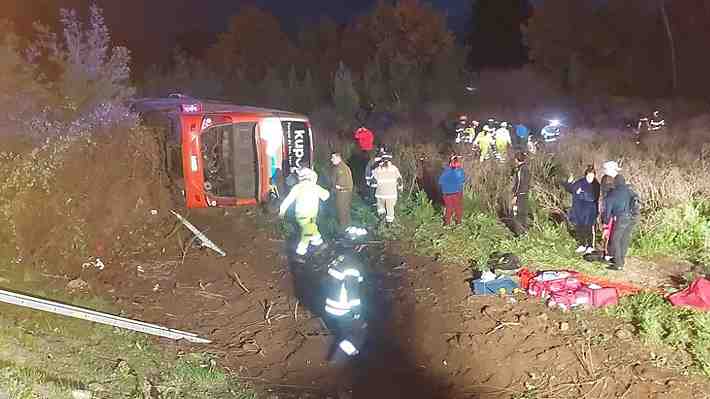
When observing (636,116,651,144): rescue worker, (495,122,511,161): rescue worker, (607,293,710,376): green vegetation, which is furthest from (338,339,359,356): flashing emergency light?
(636,116,651,144): rescue worker

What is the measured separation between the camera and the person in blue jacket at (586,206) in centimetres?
939

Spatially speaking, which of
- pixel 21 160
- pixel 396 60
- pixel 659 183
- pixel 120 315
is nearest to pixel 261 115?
pixel 21 160

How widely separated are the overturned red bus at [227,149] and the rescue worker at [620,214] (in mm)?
5720

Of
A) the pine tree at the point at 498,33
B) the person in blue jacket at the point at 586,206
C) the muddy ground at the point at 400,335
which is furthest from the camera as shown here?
the pine tree at the point at 498,33

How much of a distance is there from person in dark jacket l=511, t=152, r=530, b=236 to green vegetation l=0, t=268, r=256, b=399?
17.6ft

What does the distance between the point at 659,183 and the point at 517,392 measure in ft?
19.6

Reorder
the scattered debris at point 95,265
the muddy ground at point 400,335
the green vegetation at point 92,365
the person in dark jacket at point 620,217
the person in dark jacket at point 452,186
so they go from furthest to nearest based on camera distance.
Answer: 1. the person in dark jacket at point 452,186
2. the scattered debris at point 95,265
3. the person in dark jacket at point 620,217
4. the muddy ground at point 400,335
5. the green vegetation at point 92,365

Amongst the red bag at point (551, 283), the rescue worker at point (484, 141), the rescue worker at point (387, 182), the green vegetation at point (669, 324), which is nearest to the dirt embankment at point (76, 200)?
the rescue worker at point (387, 182)

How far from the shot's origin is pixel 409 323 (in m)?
7.44

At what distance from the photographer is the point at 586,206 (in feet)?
31.2

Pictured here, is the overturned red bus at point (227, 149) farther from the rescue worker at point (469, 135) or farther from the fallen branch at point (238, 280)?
the rescue worker at point (469, 135)

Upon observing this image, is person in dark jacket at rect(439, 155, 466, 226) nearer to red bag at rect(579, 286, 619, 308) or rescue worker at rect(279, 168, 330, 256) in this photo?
rescue worker at rect(279, 168, 330, 256)

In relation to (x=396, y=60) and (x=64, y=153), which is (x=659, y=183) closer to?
(x=64, y=153)

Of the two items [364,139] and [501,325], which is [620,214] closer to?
[501,325]
